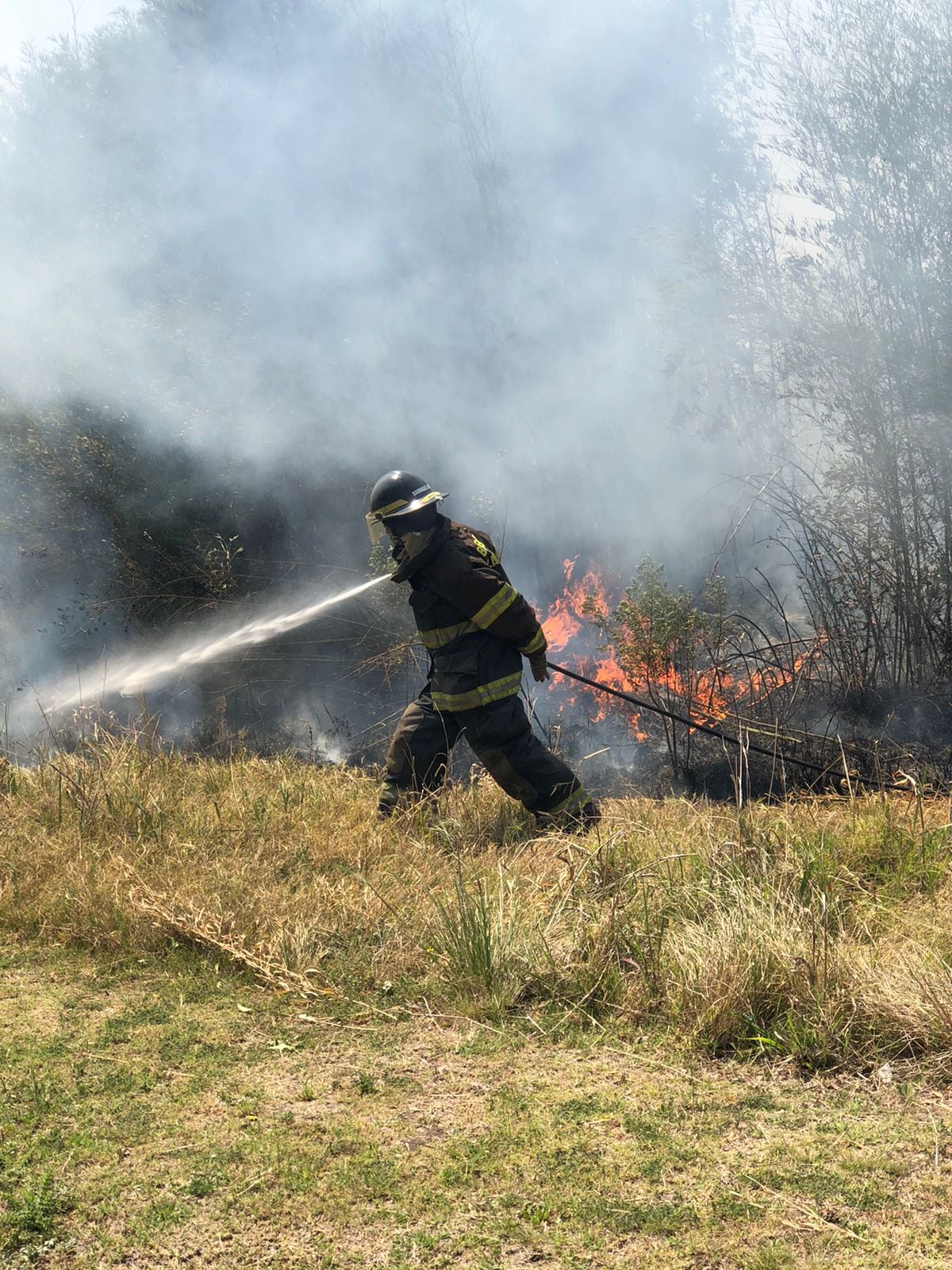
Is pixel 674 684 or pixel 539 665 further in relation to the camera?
pixel 674 684

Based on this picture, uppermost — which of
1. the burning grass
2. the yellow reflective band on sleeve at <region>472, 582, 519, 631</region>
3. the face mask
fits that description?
the face mask

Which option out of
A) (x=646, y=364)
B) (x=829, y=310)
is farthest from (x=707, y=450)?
(x=829, y=310)

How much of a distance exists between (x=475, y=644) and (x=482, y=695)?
245 millimetres

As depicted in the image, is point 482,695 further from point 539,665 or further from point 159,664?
point 159,664

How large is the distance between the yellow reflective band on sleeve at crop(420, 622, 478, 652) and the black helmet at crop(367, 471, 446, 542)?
1.80 feet

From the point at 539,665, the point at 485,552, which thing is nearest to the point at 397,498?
the point at 485,552

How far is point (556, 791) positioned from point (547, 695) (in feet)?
10.6

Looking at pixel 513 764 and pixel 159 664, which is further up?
pixel 159 664

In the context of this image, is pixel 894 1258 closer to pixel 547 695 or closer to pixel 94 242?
pixel 547 695

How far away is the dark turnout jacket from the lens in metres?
5.05

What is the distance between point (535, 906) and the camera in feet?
11.9

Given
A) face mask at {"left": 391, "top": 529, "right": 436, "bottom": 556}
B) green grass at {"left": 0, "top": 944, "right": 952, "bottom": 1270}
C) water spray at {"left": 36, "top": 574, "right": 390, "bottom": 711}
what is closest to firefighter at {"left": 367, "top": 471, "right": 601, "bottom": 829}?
face mask at {"left": 391, "top": 529, "right": 436, "bottom": 556}

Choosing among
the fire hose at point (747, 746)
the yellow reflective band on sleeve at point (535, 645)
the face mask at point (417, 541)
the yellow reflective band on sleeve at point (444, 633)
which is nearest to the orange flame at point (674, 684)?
the fire hose at point (747, 746)

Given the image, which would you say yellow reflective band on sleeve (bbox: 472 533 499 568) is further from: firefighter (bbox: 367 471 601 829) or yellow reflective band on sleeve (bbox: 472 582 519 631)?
yellow reflective band on sleeve (bbox: 472 582 519 631)
